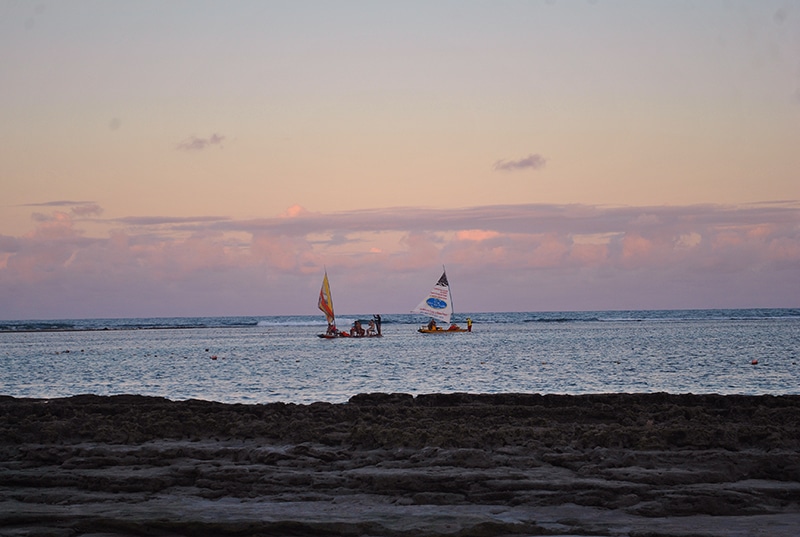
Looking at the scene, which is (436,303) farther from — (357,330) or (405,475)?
(405,475)

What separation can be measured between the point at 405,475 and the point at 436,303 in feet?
226

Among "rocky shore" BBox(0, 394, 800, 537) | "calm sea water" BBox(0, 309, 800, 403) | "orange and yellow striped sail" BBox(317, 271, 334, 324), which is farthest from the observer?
"orange and yellow striped sail" BBox(317, 271, 334, 324)

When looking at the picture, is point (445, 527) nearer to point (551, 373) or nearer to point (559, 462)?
point (559, 462)

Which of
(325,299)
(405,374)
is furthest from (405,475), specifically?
(325,299)

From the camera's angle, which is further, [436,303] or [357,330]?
[436,303]

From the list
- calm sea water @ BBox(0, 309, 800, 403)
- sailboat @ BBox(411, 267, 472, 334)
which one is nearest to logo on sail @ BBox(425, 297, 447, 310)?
sailboat @ BBox(411, 267, 472, 334)

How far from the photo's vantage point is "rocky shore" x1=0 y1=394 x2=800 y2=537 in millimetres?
8219

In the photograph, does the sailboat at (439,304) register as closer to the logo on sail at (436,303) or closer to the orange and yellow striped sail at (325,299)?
the logo on sail at (436,303)

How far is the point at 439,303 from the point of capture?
78438 mm

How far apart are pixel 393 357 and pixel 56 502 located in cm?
3496

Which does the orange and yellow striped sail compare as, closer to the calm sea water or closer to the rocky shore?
the calm sea water

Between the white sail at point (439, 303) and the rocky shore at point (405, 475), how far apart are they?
62.8 metres

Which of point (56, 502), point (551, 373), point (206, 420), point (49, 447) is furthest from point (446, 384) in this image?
point (56, 502)

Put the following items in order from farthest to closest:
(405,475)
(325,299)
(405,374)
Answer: (325,299)
(405,374)
(405,475)
